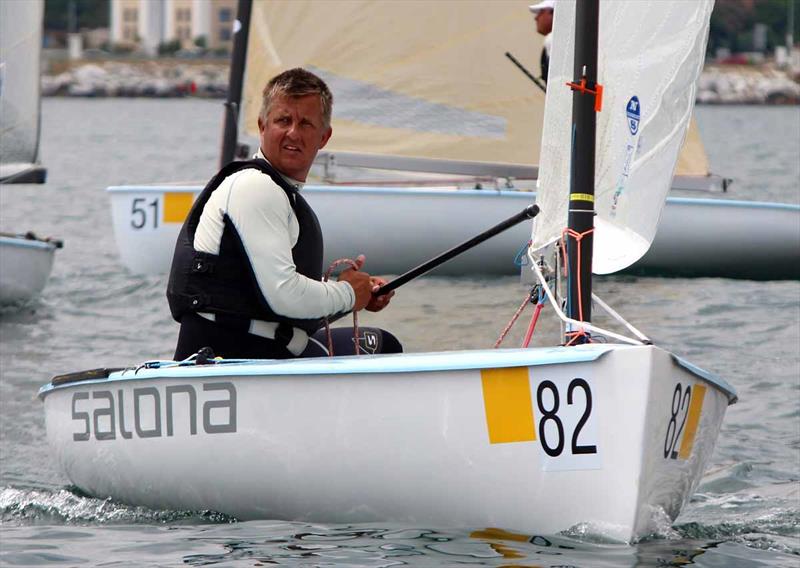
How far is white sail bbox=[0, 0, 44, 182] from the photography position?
30.2 ft

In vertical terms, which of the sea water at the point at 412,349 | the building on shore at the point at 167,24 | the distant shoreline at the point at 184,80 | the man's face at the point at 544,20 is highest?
the building on shore at the point at 167,24

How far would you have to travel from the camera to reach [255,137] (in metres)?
10.4

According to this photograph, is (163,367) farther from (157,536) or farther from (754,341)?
(754,341)

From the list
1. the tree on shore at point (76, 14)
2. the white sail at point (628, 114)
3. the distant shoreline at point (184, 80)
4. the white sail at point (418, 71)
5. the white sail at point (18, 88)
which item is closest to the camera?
the white sail at point (628, 114)

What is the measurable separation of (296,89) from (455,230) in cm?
584

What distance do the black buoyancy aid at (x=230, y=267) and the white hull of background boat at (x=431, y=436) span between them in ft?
0.58

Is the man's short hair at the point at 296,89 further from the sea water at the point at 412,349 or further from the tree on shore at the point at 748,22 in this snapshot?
the tree on shore at the point at 748,22

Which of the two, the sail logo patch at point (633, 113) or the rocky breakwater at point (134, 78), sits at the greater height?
the rocky breakwater at point (134, 78)

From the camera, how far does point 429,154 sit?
416 inches

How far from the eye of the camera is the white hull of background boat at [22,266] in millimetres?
9070

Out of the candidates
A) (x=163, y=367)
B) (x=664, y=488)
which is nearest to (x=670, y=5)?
(x=664, y=488)

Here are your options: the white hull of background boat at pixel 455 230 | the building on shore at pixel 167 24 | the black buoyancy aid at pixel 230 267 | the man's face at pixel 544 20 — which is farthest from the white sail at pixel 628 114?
the building on shore at pixel 167 24

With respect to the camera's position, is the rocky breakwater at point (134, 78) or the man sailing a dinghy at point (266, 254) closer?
the man sailing a dinghy at point (266, 254)

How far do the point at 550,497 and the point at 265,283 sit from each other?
85 centimetres
